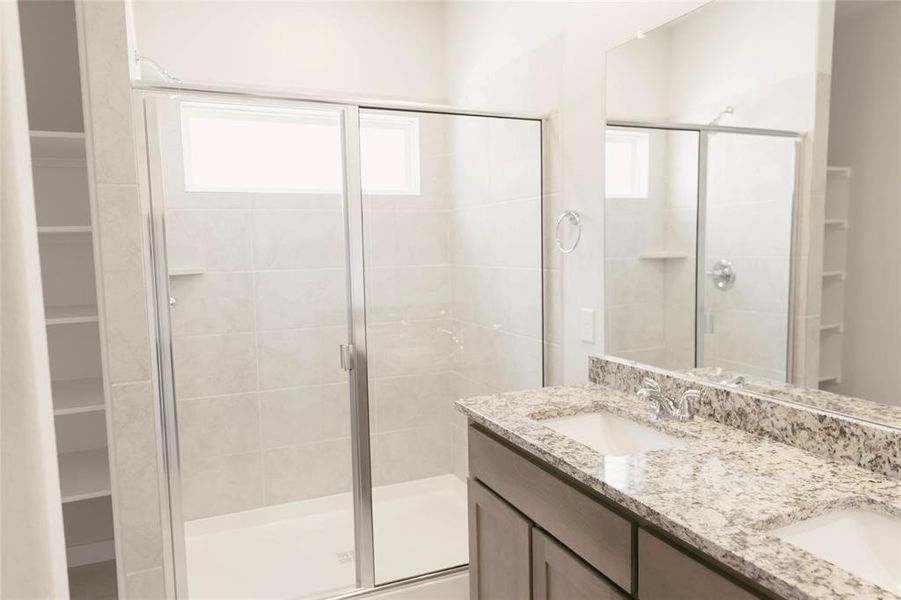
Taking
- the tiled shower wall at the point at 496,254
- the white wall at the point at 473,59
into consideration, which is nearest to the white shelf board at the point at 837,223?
the white wall at the point at 473,59

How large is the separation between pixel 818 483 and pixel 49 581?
4.12ft

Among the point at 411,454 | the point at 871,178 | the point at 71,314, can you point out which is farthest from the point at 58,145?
the point at 871,178

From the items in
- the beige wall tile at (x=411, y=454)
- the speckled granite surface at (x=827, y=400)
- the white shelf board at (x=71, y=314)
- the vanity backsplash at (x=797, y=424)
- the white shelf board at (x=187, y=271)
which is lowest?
the beige wall tile at (x=411, y=454)

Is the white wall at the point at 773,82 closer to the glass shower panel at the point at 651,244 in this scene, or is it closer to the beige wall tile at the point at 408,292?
the glass shower panel at the point at 651,244

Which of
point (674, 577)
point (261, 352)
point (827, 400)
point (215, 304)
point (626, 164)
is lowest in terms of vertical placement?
point (674, 577)

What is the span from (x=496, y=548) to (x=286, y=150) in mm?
1856

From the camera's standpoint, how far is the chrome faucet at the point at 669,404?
5.46 ft

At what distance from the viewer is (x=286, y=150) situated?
8.65ft

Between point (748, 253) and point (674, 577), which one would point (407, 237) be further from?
point (674, 577)

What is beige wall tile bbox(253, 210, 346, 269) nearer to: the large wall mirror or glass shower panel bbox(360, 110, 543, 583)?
glass shower panel bbox(360, 110, 543, 583)

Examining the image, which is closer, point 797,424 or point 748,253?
point 797,424

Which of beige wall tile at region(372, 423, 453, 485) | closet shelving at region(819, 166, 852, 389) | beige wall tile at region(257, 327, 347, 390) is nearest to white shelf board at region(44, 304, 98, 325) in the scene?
beige wall tile at region(257, 327, 347, 390)

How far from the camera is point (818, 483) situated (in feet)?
3.85

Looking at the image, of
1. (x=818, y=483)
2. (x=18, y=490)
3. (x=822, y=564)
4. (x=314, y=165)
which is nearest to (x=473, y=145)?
(x=314, y=165)
